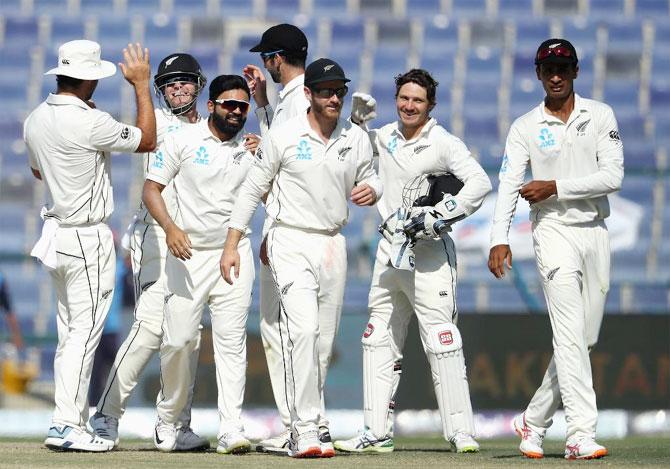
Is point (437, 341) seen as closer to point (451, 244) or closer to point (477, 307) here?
point (451, 244)

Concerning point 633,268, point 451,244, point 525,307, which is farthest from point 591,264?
point 633,268

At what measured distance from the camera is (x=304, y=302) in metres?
6.57

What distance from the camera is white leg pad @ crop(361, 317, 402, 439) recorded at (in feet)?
23.1

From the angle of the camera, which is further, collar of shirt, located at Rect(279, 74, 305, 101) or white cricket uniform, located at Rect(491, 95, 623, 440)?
collar of shirt, located at Rect(279, 74, 305, 101)

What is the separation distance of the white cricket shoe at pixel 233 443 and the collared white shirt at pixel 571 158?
157 centimetres

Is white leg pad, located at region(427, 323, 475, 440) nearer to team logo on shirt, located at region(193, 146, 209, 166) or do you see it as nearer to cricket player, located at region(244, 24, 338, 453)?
cricket player, located at region(244, 24, 338, 453)

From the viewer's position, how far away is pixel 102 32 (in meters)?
15.9

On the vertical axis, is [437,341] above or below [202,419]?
above

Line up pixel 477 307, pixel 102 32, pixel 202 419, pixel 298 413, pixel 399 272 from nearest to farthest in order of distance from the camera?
pixel 298 413
pixel 399 272
pixel 202 419
pixel 477 307
pixel 102 32

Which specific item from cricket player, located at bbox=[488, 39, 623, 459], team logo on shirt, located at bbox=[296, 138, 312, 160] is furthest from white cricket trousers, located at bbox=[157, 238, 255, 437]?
cricket player, located at bbox=[488, 39, 623, 459]

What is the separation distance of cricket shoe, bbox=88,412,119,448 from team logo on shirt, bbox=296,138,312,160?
1.77m

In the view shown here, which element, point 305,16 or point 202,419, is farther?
point 305,16

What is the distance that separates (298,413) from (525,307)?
4411 mm

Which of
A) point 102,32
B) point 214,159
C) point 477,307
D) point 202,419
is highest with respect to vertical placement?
point 102,32
